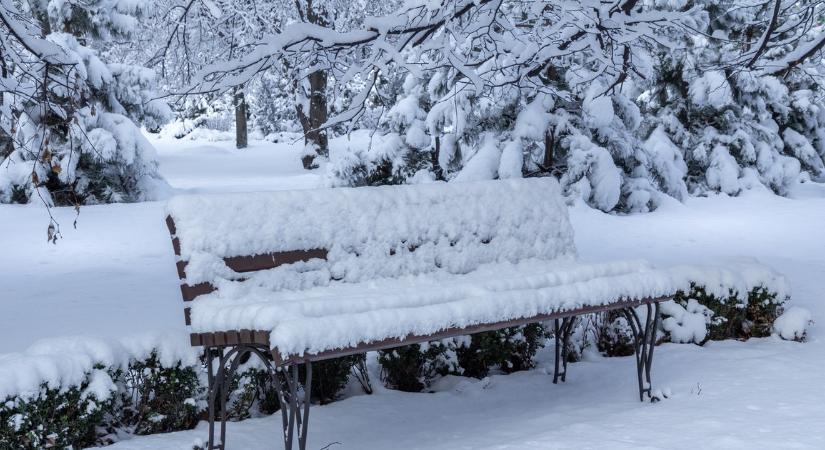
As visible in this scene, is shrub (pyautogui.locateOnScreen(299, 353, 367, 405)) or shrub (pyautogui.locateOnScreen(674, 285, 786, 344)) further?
shrub (pyautogui.locateOnScreen(674, 285, 786, 344))

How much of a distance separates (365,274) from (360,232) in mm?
212

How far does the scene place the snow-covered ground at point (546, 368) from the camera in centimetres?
412

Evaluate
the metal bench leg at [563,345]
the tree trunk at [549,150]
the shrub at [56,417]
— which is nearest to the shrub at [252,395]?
the shrub at [56,417]

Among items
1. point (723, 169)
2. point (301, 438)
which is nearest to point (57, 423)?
point (301, 438)

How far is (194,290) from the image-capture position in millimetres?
3766

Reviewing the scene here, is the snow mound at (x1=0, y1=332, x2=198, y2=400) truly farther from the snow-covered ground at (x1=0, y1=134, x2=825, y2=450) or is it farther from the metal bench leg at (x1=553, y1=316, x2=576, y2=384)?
the metal bench leg at (x1=553, y1=316, x2=576, y2=384)

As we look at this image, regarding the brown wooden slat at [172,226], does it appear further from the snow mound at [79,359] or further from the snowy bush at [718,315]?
the snowy bush at [718,315]

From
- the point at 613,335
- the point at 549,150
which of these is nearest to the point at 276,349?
the point at 613,335

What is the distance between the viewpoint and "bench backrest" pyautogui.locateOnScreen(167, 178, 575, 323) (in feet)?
12.6

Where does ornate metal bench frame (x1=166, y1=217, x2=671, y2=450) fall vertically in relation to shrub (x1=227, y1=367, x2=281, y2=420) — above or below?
above

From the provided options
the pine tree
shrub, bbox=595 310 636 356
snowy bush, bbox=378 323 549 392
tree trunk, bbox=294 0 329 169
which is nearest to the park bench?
snowy bush, bbox=378 323 549 392

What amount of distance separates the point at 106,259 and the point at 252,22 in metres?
3.92

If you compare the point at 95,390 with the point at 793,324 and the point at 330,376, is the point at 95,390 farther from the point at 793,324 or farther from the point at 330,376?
the point at 793,324

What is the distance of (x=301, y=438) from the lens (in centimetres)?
346
